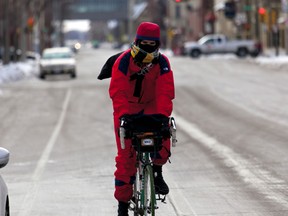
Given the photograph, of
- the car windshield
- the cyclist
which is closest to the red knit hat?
the cyclist

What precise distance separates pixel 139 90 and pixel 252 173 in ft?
15.7

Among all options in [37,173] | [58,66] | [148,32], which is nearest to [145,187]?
[148,32]

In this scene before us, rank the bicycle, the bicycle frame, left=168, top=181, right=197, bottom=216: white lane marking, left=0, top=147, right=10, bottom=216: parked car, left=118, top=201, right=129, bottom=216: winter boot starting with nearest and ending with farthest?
left=0, top=147, right=10, bottom=216: parked car → the bicycle frame → the bicycle → left=118, top=201, right=129, bottom=216: winter boot → left=168, top=181, right=197, bottom=216: white lane marking

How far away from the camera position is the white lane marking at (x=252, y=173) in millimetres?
10062

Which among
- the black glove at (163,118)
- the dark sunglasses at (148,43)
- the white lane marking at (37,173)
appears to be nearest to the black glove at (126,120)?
the black glove at (163,118)

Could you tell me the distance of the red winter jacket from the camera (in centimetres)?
725

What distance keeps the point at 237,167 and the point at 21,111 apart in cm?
1457

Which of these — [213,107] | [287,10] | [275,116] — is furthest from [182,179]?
[287,10]

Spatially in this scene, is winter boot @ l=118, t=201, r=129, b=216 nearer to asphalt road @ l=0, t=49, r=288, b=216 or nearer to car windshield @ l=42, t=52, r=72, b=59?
asphalt road @ l=0, t=49, r=288, b=216

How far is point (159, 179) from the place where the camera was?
25.4 ft

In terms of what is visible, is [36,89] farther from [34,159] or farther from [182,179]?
[182,179]

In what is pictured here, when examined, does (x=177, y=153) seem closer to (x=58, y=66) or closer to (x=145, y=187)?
(x=145, y=187)

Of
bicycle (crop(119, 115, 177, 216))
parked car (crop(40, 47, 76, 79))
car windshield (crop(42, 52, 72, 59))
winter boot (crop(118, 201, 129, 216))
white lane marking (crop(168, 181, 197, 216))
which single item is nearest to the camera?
Result: bicycle (crop(119, 115, 177, 216))

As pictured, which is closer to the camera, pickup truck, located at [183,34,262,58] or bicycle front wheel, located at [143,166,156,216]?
bicycle front wheel, located at [143,166,156,216]
